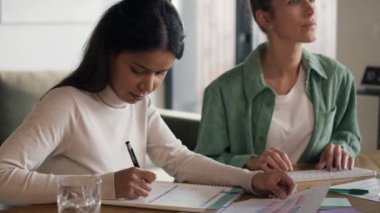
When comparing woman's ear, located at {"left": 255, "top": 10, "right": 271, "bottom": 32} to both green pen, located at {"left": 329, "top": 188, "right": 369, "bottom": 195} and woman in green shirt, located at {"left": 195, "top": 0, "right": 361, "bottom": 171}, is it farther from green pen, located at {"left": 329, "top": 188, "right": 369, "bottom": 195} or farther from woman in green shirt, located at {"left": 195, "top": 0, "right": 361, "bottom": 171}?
green pen, located at {"left": 329, "top": 188, "right": 369, "bottom": 195}

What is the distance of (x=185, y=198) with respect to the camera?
134cm

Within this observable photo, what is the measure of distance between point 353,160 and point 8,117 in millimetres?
1747

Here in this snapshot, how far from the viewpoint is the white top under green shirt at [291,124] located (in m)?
1.92

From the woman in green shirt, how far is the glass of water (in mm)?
747

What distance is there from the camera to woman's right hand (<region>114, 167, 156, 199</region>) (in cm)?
130

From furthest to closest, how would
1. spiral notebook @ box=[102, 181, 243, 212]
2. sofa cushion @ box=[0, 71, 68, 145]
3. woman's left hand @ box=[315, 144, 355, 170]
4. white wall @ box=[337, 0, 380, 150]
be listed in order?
white wall @ box=[337, 0, 380, 150] < sofa cushion @ box=[0, 71, 68, 145] < woman's left hand @ box=[315, 144, 355, 170] < spiral notebook @ box=[102, 181, 243, 212]

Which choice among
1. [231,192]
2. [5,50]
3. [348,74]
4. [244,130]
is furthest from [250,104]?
[5,50]

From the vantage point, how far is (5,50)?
3441mm

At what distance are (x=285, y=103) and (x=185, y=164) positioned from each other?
50cm

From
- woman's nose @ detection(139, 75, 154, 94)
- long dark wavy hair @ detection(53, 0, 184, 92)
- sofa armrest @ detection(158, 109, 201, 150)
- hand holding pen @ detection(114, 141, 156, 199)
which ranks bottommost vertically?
sofa armrest @ detection(158, 109, 201, 150)

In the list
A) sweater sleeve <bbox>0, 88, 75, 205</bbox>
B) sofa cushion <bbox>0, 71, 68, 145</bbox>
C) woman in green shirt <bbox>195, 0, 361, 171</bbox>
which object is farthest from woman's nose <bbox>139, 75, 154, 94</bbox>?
sofa cushion <bbox>0, 71, 68, 145</bbox>

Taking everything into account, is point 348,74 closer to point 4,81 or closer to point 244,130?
point 244,130

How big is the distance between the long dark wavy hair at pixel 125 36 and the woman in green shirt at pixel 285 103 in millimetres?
441

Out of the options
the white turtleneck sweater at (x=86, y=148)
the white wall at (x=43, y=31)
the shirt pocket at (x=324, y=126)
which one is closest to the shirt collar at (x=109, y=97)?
the white turtleneck sweater at (x=86, y=148)
